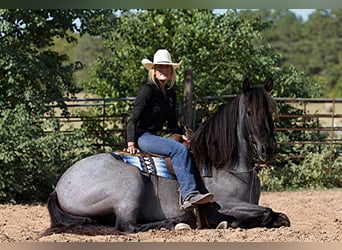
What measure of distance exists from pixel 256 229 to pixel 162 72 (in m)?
1.64

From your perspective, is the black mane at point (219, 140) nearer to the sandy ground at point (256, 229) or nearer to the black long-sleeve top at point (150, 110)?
the black long-sleeve top at point (150, 110)

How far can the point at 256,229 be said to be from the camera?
5.53m

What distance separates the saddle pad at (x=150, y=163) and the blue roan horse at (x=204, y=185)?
0.16ft

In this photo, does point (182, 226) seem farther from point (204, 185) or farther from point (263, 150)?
point (263, 150)

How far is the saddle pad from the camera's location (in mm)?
5867

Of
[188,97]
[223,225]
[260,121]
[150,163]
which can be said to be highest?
[260,121]

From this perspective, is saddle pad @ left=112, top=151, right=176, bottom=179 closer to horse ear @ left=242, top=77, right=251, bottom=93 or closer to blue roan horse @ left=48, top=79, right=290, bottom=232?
blue roan horse @ left=48, top=79, right=290, bottom=232

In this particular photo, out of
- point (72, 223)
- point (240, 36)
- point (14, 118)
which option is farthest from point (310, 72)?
point (72, 223)

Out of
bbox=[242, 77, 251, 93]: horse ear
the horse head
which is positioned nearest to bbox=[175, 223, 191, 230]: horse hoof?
the horse head

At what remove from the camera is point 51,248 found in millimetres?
4734

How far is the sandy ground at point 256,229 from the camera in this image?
5203mm

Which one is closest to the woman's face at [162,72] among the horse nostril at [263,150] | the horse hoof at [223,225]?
the horse nostril at [263,150]

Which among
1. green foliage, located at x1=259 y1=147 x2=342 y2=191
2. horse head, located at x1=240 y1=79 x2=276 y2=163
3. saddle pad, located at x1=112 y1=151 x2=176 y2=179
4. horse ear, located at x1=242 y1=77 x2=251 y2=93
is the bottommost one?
green foliage, located at x1=259 y1=147 x2=342 y2=191

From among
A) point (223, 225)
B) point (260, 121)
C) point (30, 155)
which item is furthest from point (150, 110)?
point (30, 155)
